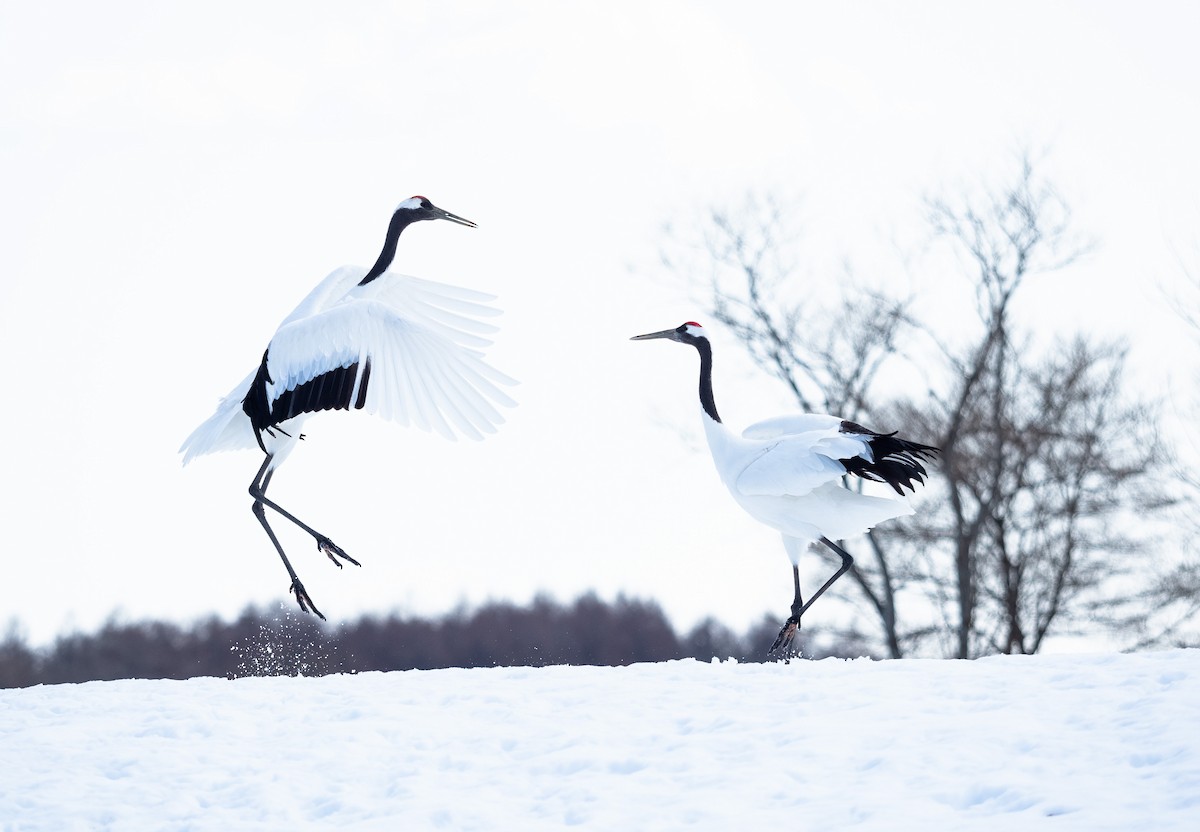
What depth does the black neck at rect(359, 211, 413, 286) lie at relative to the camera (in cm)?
1033

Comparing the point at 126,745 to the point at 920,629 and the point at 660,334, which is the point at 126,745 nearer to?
the point at 660,334

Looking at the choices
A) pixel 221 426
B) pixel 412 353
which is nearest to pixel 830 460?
pixel 412 353

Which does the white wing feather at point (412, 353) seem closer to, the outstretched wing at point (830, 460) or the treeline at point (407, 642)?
the outstretched wing at point (830, 460)

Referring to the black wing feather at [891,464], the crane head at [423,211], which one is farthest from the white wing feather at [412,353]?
the black wing feather at [891,464]

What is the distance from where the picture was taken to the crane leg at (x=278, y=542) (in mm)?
9969

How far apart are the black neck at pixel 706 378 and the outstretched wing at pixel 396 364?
1.93m

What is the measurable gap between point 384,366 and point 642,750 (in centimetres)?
368

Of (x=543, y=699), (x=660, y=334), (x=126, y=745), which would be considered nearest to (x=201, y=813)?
(x=126, y=745)

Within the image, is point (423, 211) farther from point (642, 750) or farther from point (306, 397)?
point (642, 750)

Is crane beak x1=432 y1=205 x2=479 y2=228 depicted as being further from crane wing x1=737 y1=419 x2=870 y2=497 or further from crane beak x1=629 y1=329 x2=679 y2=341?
crane wing x1=737 y1=419 x2=870 y2=497

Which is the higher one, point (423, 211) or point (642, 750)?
point (423, 211)

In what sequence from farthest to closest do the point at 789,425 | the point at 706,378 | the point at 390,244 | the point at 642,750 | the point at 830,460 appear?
the point at 706,378 → the point at 390,244 → the point at 789,425 → the point at 830,460 → the point at 642,750

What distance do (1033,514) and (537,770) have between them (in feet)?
56.0

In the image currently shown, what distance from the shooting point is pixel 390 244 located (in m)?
10.6
